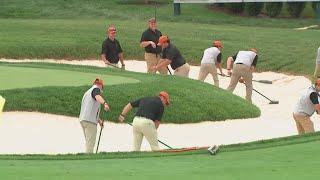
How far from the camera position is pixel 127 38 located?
36.3m

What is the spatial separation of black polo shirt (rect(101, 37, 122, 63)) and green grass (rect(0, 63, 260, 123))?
49.6 inches

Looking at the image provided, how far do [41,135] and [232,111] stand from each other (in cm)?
492

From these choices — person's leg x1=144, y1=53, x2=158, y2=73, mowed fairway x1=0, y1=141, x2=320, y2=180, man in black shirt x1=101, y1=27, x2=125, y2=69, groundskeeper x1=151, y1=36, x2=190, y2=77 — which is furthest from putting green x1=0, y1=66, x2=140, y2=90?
mowed fairway x1=0, y1=141, x2=320, y2=180

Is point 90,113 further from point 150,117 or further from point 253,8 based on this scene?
point 253,8

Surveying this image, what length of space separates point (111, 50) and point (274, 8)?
1062 inches

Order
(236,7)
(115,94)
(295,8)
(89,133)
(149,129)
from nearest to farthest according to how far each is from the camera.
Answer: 1. (149,129)
2. (89,133)
3. (115,94)
4. (295,8)
5. (236,7)

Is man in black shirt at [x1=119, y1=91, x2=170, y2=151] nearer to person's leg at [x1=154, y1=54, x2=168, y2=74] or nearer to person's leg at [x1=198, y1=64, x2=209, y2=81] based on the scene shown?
person's leg at [x1=154, y1=54, x2=168, y2=74]

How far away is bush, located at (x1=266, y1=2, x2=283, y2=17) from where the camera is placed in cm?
4988

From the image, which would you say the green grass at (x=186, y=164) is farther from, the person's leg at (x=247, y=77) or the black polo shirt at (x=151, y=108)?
the person's leg at (x=247, y=77)

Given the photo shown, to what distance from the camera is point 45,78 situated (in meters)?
21.4

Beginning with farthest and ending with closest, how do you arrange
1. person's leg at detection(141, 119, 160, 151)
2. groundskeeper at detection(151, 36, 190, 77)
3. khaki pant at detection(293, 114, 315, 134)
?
1. groundskeeper at detection(151, 36, 190, 77)
2. khaki pant at detection(293, 114, 315, 134)
3. person's leg at detection(141, 119, 160, 151)

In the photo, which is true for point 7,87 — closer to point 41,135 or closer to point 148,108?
point 41,135

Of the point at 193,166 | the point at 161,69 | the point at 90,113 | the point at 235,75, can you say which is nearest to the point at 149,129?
the point at 90,113

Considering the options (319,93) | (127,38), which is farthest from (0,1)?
(319,93)
